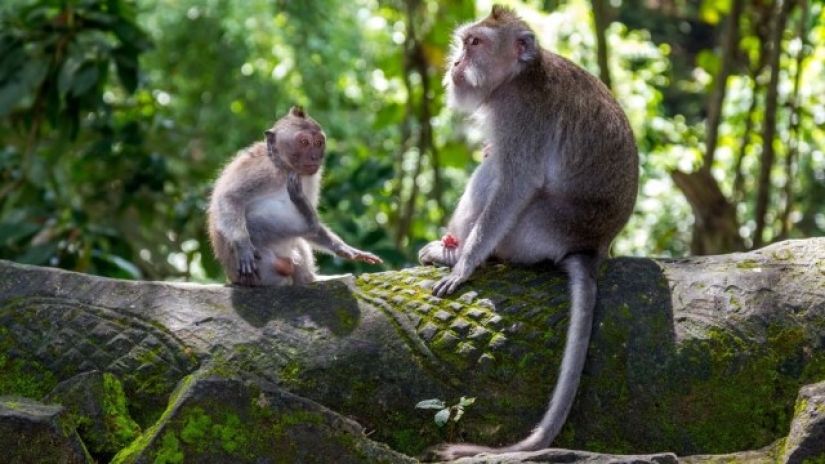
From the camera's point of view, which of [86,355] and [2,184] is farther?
[2,184]

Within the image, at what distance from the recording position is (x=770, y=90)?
29.2 feet

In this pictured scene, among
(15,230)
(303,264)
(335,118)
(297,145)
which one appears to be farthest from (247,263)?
(335,118)

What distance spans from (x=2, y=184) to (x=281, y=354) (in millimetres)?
5095

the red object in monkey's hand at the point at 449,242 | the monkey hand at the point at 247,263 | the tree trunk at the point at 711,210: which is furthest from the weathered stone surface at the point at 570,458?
the tree trunk at the point at 711,210

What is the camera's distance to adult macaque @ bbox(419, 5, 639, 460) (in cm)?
534

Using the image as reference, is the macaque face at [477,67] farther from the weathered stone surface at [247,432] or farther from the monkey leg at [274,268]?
the weathered stone surface at [247,432]

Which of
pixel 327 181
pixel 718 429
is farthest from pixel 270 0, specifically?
pixel 718 429

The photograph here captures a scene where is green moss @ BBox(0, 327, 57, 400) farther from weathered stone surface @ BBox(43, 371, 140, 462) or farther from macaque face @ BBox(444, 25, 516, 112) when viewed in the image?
macaque face @ BBox(444, 25, 516, 112)

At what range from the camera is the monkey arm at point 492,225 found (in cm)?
509

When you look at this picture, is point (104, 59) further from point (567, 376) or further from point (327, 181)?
point (567, 376)

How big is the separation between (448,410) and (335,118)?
9.22m

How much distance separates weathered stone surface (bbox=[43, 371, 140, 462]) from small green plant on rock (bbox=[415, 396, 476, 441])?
43.0 inches

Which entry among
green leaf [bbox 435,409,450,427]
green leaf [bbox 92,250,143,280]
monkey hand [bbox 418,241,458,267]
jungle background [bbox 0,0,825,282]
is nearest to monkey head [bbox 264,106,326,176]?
monkey hand [bbox 418,241,458,267]

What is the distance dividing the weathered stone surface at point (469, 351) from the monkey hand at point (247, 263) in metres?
0.30
